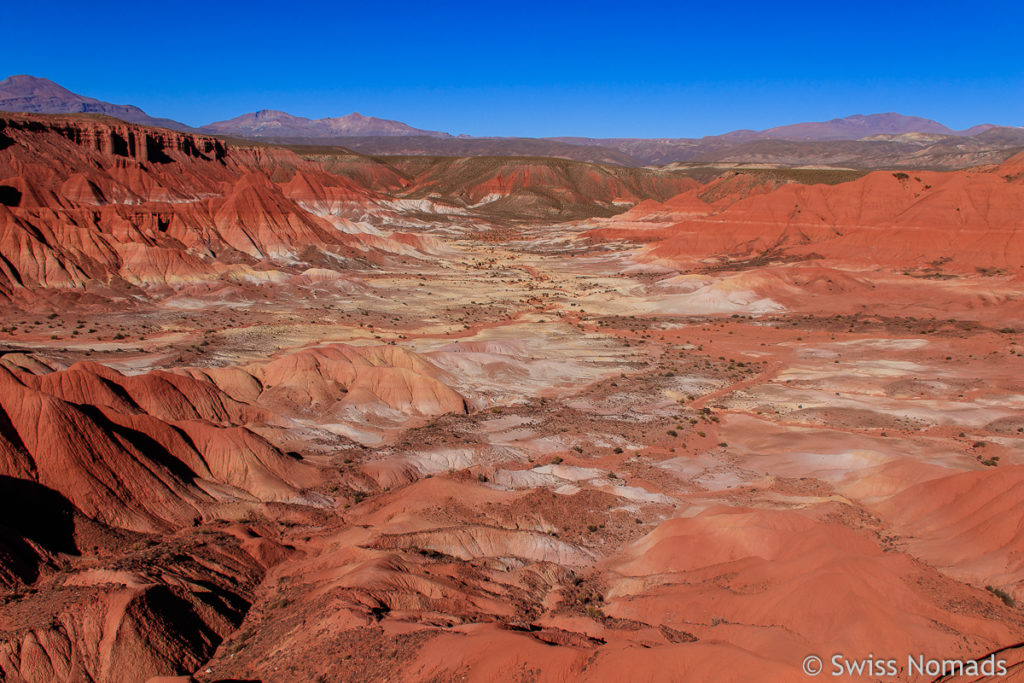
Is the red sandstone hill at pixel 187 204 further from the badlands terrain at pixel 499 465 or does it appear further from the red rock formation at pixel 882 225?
the red rock formation at pixel 882 225

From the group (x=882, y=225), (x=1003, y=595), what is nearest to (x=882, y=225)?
(x=882, y=225)

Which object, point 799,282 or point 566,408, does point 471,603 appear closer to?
point 566,408

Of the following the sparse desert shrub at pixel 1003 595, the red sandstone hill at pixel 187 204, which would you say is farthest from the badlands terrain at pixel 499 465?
the red sandstone hill at pixel 187 204

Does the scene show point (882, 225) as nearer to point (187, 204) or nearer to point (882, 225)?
point (882, 225)

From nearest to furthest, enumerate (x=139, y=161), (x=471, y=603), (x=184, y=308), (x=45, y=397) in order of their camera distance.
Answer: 1. (x=471, y=603)
2. (x=45, y=397)
3. (x=184, y=308)
4. (x=139, y=161)

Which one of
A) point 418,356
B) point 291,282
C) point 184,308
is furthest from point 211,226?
point 418,356

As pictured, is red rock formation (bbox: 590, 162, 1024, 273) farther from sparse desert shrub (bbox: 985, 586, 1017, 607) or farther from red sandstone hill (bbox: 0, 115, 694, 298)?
sparse desert shrub (bbox: 985, 586, 1017, 607)
